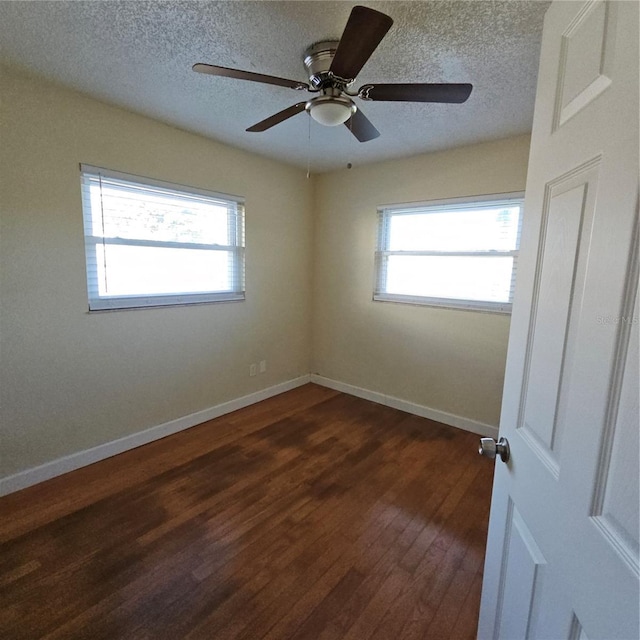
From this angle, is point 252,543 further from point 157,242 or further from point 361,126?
point 361,126

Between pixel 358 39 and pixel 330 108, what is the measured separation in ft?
1.32

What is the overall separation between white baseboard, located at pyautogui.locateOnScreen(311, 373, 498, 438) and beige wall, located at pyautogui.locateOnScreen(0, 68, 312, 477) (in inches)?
43.0

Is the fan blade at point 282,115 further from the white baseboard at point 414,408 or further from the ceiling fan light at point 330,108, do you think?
the white baseboard at point 414,408

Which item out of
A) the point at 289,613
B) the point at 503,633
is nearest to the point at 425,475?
the point at 289,613

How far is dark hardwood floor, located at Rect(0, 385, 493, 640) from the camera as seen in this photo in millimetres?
1393

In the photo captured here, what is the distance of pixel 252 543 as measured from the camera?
5.80 ft

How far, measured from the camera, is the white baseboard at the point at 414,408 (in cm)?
299

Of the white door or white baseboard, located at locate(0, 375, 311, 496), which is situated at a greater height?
the white door

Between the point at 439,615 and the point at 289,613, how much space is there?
0.63 metres

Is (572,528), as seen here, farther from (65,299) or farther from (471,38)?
(65,299)

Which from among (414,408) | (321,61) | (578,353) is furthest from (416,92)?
(414,408)

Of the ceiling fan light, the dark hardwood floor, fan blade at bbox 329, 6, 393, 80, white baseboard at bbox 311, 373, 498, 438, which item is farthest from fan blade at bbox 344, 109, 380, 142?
white baseboard at bbox 311, 373, 498, 438

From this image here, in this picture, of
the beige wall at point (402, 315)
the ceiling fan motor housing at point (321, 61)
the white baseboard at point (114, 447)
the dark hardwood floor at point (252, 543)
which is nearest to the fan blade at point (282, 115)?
the ceiling fan motor housing at point (321, 61)

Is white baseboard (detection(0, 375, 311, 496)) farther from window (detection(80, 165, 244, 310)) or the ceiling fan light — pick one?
the ceiling fan light
